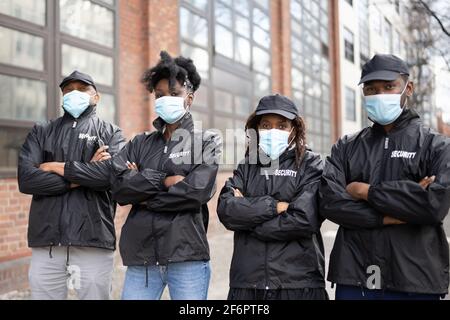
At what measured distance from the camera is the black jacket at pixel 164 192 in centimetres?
309

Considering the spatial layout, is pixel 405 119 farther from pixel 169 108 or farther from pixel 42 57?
pixel 42 57

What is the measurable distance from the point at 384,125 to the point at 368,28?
22.9ft

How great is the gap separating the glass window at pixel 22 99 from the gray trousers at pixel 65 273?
2.72 m

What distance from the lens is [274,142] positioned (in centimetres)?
309

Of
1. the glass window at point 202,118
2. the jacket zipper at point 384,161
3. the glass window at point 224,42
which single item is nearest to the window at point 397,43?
the glass window at point 224,42

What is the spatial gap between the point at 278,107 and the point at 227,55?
25.2ft

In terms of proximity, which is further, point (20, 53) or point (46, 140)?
point (20, 53)

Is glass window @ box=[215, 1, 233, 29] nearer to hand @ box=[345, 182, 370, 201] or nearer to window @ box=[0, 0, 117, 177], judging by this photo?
window @ box=[0, 0, 117, 177]

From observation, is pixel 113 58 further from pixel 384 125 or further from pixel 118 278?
pixel 384 125

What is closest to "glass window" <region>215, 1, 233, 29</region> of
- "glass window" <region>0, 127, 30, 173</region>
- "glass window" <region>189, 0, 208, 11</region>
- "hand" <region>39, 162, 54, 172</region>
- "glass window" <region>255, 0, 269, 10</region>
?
"glass window" <region>189, 0, 208, 11</region>

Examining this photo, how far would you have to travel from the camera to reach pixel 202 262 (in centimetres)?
316

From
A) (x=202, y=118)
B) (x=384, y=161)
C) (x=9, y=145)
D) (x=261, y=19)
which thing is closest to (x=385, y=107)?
(x=384, y=161)

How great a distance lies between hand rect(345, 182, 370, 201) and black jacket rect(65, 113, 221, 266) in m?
0.99
